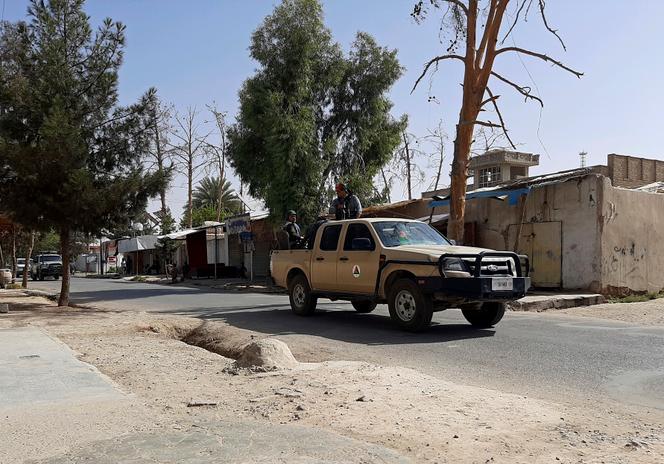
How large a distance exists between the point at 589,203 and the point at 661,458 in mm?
14251

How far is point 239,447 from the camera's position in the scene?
14.1 feet

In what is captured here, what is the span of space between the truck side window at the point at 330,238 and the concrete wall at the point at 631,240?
8.90m

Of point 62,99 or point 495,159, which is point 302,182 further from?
point 495,159

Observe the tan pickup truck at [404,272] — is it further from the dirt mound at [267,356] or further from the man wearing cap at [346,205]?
the dirt mound at [267,356]

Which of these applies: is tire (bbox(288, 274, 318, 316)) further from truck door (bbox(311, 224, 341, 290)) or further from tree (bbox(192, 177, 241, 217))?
tree (bbox(192, 177, 241, 217))

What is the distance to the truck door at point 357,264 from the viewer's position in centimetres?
1078

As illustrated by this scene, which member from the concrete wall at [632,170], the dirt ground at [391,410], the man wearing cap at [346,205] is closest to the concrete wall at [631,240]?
the man wearing cap at [346,205]

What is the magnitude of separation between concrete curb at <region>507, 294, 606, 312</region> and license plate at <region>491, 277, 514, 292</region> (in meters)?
4.96

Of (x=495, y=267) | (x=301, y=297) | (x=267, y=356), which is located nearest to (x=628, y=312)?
(x=495, y=267)

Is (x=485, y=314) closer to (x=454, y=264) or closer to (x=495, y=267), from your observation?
(x=495, y=267)

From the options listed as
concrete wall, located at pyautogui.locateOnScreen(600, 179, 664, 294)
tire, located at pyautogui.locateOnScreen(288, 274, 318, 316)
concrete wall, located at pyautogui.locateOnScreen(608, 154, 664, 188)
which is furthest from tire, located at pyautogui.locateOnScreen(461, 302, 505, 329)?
concrete wall, located at pyautogui.locateOnScreen(608, 154, 664, 188)

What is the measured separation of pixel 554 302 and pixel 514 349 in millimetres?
7159

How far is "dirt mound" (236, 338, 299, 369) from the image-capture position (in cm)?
709

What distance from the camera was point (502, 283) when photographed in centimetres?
973
